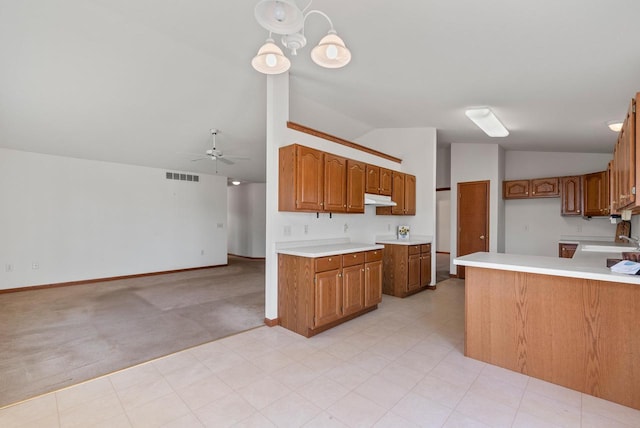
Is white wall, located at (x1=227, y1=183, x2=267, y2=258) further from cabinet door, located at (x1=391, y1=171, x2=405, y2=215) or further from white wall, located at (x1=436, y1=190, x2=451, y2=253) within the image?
white wall, located at (x1=436, y1=190, x2=451, y2=253)

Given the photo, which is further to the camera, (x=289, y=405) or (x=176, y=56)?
(x=176, y=56)

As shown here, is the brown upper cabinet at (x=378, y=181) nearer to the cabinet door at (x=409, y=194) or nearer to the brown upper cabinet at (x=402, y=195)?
the brown upper cabinet at (x=402, y=195)

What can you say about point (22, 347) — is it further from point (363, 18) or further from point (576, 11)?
point (576, 11)

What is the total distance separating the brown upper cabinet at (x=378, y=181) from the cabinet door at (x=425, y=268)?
133 cm

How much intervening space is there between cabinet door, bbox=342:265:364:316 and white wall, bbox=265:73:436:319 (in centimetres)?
78

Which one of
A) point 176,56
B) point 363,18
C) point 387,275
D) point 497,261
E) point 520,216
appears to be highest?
point 176,56

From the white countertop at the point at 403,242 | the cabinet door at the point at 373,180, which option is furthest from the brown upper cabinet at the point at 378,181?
the white countertop at the point at 403,242

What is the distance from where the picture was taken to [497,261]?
2.66 meters

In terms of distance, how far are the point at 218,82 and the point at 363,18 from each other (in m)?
2.49

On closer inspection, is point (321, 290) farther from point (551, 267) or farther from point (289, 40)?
point (289, 40)

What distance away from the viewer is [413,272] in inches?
196

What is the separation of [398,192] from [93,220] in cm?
602

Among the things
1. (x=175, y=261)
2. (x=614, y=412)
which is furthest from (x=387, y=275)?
(x=175, y=261)

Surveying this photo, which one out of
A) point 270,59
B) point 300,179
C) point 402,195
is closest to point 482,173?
point 402,195
